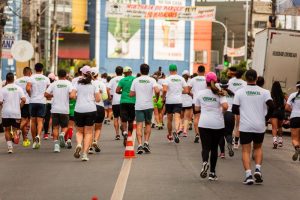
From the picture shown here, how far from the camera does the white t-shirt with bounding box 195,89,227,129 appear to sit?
14391mm

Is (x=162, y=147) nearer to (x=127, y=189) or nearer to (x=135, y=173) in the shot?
(x=135, y=173)

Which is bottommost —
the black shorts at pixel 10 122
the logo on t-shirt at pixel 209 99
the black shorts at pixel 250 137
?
the black shorts at pixel 10 122

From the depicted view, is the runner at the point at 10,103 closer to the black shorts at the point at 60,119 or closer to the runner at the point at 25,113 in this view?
the black shorts at the point at 60,119

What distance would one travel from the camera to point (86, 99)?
57.1 ft

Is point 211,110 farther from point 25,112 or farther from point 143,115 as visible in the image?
point 25,112

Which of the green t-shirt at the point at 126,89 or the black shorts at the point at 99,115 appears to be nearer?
the black shorts at the point at 99,115

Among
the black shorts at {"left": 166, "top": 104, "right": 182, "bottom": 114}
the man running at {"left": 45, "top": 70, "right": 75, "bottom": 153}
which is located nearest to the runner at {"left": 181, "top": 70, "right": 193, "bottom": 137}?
the black shorts at {"left": 166, "top": 104, "right": 182, "bottom": 114}

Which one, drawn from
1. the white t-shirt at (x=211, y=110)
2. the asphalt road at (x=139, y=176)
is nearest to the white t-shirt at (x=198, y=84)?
the asphalt road at (x=139, y=176)

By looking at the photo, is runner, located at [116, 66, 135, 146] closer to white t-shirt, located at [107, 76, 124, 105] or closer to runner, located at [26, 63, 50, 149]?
runner, located at [26, 63, 50, 149]

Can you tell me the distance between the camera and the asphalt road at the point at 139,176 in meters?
12.4

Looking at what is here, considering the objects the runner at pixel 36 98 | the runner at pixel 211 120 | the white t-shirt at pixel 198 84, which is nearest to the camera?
the runner at pixel 211 120

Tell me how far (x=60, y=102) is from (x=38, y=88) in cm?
159

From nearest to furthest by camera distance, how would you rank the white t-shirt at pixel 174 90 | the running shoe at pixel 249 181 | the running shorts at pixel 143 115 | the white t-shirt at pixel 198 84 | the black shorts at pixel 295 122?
the running shoe at pixel 249 181 → the black shorts at pixel 295 122 → the running shorts at pixel 143 115 → the white t-shirt at pixel 198 84 → the white t-shirt at pixel 174 90

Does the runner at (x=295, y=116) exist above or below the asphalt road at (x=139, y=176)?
above
